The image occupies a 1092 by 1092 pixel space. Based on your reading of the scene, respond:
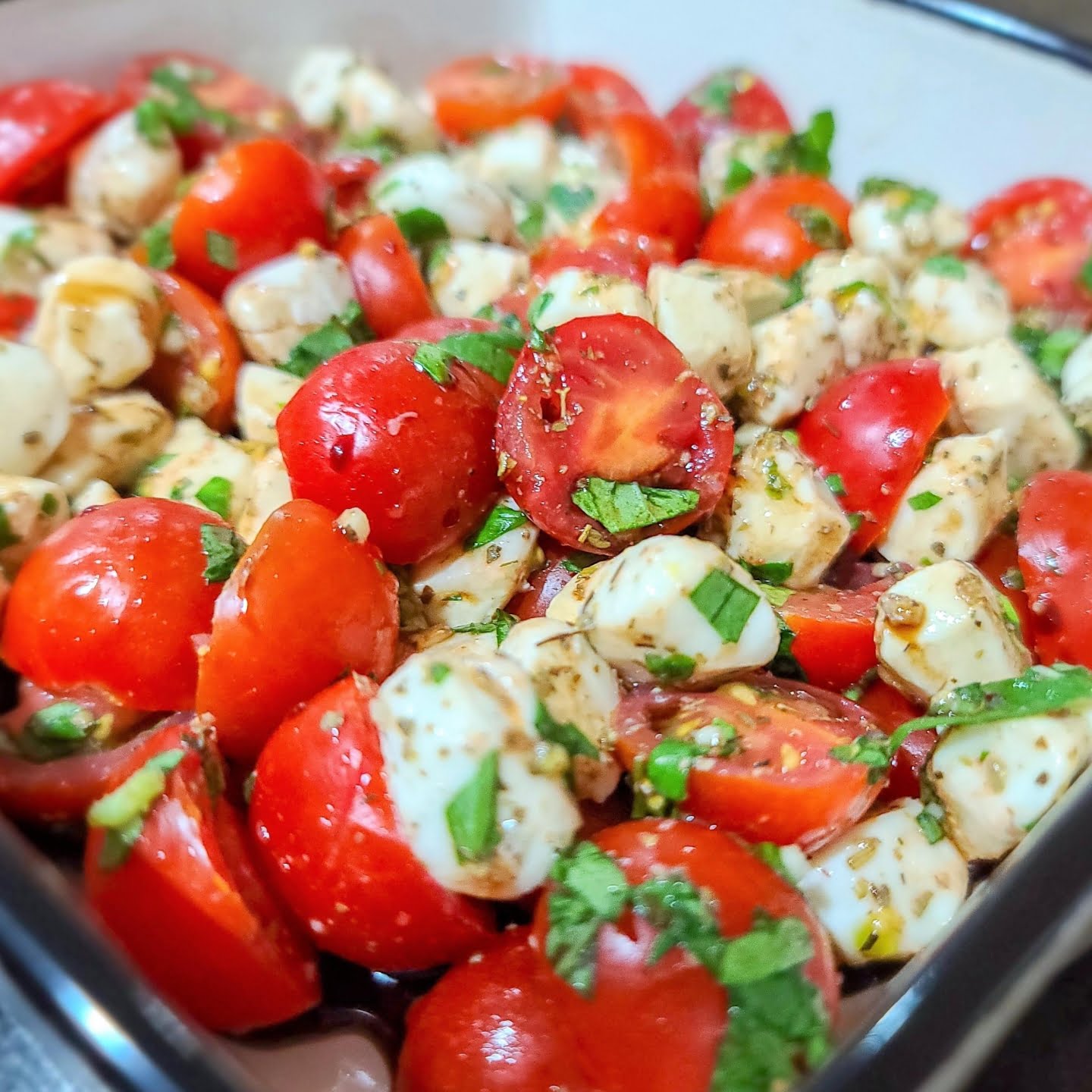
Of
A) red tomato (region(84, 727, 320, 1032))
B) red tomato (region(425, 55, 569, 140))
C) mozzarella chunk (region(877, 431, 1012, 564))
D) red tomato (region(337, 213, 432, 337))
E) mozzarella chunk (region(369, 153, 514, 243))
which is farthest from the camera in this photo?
red tomato (region(425, 55, 569, 140))

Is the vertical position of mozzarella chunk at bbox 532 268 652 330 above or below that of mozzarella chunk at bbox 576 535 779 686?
above

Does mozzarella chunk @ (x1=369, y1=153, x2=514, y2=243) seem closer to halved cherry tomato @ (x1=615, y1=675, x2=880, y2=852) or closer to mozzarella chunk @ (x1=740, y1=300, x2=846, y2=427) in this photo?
mozzarella chunk @ (x1=740, y1=300, x2=846, y2=427)

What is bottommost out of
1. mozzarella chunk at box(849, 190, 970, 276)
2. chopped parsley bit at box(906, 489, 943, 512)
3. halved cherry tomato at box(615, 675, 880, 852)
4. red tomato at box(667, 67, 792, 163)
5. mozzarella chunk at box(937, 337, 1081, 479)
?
halved cherry tomato at box(615, 675, 880, 852)

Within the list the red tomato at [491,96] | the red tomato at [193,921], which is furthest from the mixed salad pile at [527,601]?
the red tomato at [491,96]

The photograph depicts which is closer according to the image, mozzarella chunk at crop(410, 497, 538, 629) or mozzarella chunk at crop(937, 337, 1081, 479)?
mozzarella chunk at crop(410, 497, 538, 629)

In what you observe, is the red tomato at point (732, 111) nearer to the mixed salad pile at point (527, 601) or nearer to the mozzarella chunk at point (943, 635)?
the mixed salad pile at point (527, 601)

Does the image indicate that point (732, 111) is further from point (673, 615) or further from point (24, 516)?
point (24, 516)

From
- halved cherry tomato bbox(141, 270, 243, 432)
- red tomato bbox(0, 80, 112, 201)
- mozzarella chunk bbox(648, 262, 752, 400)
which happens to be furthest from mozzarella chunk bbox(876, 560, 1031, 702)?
red tomato bbox(0, 80, 112, 201)
